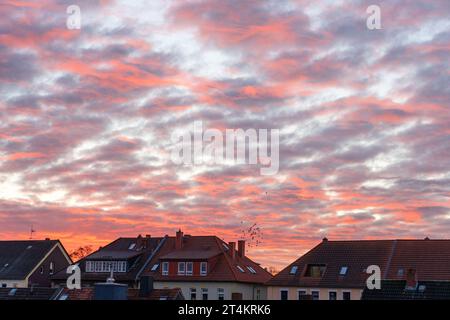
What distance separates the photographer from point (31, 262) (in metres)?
108

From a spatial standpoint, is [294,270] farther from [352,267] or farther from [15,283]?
[15,283]

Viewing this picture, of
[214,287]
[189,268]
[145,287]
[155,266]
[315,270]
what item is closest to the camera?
[145,287]

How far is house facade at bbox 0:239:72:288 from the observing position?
10638 centimetres

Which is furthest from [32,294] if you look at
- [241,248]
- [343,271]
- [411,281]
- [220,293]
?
[241,248]

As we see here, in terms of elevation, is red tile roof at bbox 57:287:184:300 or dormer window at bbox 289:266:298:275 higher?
dormer window at bbox 289:266:298:275

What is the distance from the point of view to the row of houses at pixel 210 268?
272 ft

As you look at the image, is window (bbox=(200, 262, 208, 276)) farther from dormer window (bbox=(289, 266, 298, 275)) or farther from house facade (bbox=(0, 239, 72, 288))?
house facade (bbox=(0, 239, 72, 288))

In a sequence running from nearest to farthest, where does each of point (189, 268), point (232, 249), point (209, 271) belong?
point (209, 271)
point (189, 268)
point (232, 249)

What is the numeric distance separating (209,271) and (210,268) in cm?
45

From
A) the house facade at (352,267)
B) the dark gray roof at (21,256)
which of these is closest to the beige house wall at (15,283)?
the dark gray roof at (21,256)

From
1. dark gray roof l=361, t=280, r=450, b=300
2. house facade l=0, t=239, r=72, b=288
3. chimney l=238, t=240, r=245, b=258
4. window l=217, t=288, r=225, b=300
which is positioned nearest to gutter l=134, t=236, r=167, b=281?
chimney l=238, t=240, r=245, b=258
